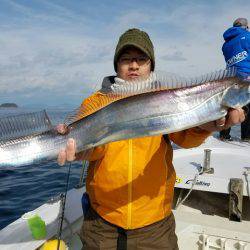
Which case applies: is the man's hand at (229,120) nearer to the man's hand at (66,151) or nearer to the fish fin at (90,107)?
the fish fin at (90,107)

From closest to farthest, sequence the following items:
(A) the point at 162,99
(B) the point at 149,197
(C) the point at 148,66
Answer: (A) the point at 162,99, (B) the point at 149,197, (C) the point at 148,66

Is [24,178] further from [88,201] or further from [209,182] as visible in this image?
[88,201]

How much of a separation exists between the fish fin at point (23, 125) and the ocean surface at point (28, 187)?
5.82 metres

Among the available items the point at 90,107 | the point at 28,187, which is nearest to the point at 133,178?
the point at 90,107

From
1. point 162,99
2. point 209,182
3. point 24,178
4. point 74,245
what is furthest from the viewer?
point 24,178

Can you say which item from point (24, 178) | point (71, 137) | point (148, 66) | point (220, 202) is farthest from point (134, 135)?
point (24, 178)

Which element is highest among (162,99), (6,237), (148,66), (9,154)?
(148,66)

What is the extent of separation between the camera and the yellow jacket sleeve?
3956mm

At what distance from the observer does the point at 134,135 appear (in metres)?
3.54

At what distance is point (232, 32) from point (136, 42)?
A: 773 cm

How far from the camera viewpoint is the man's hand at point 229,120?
3.51 metres

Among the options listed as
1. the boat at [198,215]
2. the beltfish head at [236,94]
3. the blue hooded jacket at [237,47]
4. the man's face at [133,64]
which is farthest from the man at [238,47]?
the beltfish head at [236,94]

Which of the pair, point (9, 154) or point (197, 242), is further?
point (197, 242)

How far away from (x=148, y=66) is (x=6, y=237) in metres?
3.30
